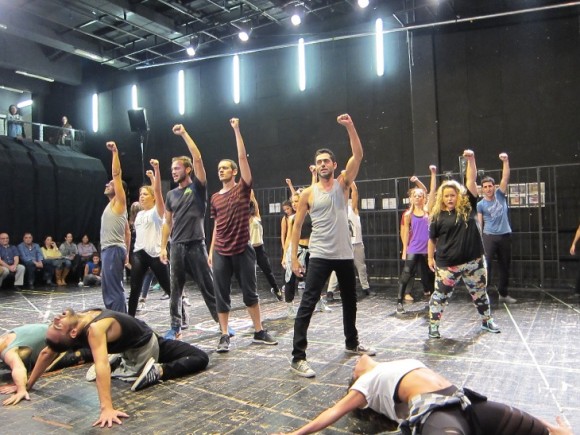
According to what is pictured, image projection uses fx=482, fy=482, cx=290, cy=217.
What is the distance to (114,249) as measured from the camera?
14.5ft

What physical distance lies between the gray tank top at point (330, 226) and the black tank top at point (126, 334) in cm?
133

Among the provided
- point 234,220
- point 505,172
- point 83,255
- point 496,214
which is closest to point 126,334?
point 234,220

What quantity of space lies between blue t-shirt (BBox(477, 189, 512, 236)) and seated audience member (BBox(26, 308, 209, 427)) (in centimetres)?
417

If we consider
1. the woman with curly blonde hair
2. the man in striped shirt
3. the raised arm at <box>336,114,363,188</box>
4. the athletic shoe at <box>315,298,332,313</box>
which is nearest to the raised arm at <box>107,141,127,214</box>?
the man in striped shirt

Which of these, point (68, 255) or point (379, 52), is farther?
point (68, 255)

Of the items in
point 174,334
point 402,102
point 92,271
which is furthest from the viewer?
point 92,271

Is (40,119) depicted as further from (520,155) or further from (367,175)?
(520,155)

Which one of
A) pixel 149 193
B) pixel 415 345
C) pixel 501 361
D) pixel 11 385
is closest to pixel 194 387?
pixel 11 385

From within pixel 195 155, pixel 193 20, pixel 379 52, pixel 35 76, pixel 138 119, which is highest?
pixel 193 20

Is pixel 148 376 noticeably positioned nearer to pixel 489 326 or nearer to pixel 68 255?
pixel 489 326

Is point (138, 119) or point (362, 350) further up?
point (138, 119)

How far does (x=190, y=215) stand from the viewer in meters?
4.28

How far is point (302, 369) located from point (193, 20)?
357 inches

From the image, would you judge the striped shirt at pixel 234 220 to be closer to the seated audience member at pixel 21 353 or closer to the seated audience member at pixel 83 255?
the seated audience member at pixel 21 353
